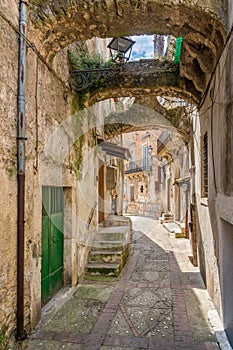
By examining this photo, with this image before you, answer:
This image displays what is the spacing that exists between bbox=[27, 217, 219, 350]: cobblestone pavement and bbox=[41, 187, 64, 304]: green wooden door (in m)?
0.43

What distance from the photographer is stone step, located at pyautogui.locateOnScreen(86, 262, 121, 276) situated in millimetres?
6773

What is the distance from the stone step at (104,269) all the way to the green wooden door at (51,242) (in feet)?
4.14

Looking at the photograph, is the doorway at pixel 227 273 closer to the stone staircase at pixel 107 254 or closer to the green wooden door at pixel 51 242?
the green wooden door at pixel 51 242

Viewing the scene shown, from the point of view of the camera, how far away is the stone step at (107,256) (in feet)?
23.5

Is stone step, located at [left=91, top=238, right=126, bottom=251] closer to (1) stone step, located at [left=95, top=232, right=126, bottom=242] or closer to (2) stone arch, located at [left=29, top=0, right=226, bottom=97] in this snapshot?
(1) stone step, located at [left=95, top=232, right=126, bottom=242]

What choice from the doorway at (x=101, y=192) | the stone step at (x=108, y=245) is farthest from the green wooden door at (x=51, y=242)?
the doorway at (x=101, y=192)

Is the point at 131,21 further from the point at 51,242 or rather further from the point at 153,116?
the point at 153,116

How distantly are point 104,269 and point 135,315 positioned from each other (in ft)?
7.31

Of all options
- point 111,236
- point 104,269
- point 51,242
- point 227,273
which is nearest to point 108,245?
point 111,236

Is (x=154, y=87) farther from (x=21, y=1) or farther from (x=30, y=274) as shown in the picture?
(x=30, y=274)

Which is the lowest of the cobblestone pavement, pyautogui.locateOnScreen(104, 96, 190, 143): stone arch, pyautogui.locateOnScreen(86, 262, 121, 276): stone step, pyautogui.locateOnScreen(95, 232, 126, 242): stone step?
the cobblestone pavement

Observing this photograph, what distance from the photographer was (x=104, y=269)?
6836 mm

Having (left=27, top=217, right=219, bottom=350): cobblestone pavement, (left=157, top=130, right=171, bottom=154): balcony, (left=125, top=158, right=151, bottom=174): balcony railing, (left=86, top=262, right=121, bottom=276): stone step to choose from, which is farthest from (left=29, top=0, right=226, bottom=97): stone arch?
(left=125, top=158, right=151, bottom=174): balcony railing

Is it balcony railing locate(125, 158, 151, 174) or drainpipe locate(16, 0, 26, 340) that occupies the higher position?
balcony railing locate(125, 158, 151, 174)
